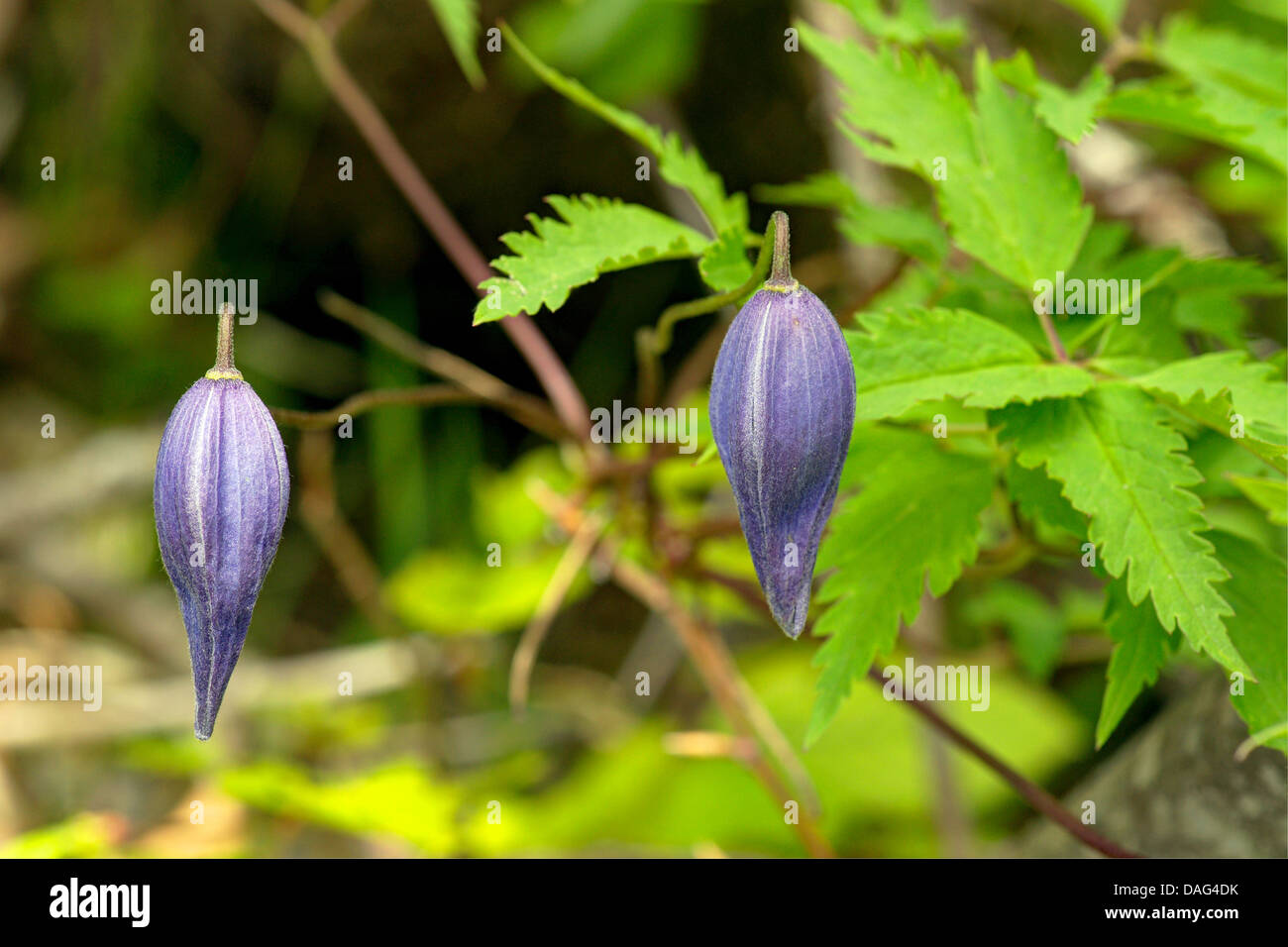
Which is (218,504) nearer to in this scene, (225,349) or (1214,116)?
(225,349)

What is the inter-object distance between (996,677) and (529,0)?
1.50 m

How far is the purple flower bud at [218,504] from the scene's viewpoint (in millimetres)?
627

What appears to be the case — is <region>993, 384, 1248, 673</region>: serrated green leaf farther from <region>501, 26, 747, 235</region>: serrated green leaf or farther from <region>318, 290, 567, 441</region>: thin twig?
<region>318, 290, 567, 441</region>: thin twig

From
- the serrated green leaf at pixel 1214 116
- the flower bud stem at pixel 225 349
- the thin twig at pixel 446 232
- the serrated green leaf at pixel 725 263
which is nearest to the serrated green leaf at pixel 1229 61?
the serrated green leaf at pixel 1214 116

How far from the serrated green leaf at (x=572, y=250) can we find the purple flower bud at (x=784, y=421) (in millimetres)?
90

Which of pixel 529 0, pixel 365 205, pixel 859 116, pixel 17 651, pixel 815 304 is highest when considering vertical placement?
pixel 529 0

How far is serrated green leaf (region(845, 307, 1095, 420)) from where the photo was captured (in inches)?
26.0

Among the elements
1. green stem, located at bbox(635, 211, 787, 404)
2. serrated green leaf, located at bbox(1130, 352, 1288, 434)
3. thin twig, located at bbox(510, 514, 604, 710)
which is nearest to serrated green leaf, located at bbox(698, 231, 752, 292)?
green stem, located at bbox(635, 211, 787, 404)

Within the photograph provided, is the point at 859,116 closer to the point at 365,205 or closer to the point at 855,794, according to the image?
the point at 855,794

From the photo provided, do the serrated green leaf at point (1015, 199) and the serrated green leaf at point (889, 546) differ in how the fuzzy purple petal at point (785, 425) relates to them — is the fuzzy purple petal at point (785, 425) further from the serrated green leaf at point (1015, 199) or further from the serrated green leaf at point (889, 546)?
the serrated green leaf at point (1015, 199)

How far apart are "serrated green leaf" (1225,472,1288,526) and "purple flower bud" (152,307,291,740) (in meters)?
0.59

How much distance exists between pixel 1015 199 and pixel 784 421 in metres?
0.31
